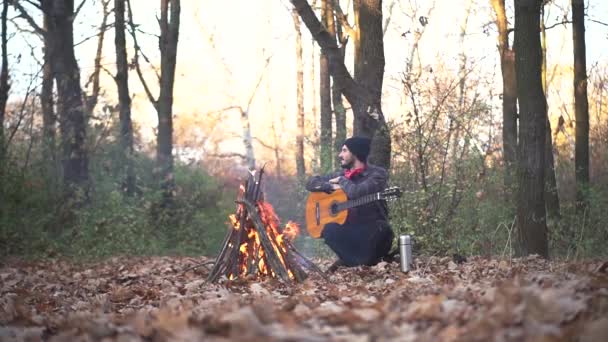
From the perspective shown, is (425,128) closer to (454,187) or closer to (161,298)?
(454,187)

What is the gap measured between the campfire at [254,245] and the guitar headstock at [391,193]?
3.90 feet

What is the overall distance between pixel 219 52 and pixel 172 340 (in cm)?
4106

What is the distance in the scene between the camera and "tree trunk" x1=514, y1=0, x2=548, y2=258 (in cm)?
1108

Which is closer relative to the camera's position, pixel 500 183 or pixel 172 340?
pixel 172 340

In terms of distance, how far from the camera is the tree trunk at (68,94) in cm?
1875

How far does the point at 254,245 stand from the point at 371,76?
4712 millimetres

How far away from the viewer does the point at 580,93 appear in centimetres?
1733

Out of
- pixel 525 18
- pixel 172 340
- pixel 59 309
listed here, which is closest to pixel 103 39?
pixel 525 18

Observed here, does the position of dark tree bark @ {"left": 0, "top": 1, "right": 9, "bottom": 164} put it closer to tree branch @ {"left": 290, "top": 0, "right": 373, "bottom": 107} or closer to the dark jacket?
tree branch @ {"left": 290, "top": 0, "right": 373, "bottom": 107}

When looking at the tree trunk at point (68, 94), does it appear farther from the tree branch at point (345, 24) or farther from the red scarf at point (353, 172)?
the red scarf at point (353, 172)

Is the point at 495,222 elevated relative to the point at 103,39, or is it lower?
lower

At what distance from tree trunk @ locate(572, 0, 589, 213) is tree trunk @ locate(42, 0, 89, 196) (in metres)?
9.93

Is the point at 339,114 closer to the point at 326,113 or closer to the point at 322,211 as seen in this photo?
the point at 326,113

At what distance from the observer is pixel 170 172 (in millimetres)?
21922
